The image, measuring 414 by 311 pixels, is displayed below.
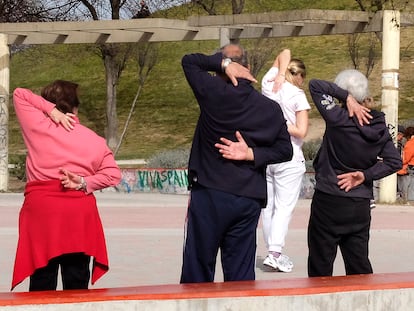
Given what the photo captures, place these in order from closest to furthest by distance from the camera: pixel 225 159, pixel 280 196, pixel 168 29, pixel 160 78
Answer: pixel 225 159
pixel 280 196
pixel 168 29
pixel 160 78

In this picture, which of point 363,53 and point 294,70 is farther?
point 363,53

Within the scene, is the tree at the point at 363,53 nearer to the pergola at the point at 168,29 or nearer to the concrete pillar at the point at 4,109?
the pergola at the point at 168,29

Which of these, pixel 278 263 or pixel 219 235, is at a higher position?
pixel 219 235

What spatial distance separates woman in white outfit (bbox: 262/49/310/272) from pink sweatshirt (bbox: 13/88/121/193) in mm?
3073

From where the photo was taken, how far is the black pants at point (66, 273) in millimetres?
Answer: 6324

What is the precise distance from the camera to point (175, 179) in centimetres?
2173

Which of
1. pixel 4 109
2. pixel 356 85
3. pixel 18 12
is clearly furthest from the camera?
pixel 18 12

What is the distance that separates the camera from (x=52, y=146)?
625 cm

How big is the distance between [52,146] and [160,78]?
145ft

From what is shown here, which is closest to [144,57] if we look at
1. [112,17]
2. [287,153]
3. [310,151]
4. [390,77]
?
[112,17]

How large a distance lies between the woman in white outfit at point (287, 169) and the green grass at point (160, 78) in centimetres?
2729

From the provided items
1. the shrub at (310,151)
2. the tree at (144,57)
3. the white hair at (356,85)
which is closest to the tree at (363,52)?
the tree at (144,57)

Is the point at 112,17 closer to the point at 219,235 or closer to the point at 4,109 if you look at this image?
the point at 4,109

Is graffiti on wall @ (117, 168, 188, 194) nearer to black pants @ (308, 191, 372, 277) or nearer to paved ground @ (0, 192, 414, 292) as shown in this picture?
paved ground @ (0, 192, 414, 292)
